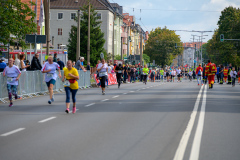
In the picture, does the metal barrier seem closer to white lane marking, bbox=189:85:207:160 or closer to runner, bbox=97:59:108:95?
runner, bbox=97:59:108:95

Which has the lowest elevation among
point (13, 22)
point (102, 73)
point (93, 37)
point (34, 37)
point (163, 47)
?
point (102, 73)

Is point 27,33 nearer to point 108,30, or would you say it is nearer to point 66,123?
point 66,123

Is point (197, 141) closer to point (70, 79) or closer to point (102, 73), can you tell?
point (70, 79)

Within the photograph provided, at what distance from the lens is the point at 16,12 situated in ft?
80.1

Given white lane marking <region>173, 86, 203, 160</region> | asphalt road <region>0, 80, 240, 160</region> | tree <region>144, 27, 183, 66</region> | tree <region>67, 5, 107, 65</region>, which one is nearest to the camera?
white lane marking <region>173, 86, 203, 160</region>

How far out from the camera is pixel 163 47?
122750 millimetres

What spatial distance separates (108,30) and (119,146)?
278 ft

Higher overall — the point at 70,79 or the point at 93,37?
the point at 93,37

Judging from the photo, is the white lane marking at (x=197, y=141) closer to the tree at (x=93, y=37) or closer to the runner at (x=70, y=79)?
the runner at (x=70, y=79)

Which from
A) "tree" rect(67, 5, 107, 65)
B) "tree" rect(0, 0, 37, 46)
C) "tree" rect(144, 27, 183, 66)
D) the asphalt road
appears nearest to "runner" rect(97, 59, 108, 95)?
"tree" rect(0, 0, 37, 46)

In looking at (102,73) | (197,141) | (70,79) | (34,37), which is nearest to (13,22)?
(34,37)

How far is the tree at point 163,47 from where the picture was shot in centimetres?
12294

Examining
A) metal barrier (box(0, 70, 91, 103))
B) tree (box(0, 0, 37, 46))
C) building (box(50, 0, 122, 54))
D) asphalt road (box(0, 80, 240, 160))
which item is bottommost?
asphalt road (box(0, 80, 240, 160))

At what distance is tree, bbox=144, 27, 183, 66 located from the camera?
123 m
